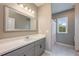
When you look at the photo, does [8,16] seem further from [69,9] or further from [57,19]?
[57,19]

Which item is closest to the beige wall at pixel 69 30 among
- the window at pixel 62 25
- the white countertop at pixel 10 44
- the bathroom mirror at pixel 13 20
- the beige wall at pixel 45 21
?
the window at pixel 62 25

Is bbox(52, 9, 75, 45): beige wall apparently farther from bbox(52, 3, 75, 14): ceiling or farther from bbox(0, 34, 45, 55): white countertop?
bbox(0, 34, 45, 55): white countertop

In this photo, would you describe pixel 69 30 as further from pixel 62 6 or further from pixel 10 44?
pixel 10 44

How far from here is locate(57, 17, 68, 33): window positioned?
6531 mm

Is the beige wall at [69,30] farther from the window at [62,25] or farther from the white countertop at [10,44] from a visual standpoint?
the white countertop at [10,44]

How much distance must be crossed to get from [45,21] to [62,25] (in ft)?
8.75

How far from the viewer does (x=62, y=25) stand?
691cm

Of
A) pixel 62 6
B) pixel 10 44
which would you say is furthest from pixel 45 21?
pixel 10 44

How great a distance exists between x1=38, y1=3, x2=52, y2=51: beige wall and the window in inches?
94.8

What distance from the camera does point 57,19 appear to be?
23.6ft

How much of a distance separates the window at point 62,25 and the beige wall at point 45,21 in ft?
7.90

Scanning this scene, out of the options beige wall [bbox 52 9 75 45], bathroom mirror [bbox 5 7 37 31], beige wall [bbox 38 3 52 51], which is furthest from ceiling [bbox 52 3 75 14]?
bathroom mirror [bbox 5 7 37 31]

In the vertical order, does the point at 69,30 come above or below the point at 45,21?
below

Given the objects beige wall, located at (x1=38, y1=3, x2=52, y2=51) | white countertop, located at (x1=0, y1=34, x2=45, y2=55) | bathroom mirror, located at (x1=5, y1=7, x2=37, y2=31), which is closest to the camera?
white countertop, located at (x1=0, y1=34, x2=45, y2=55)
